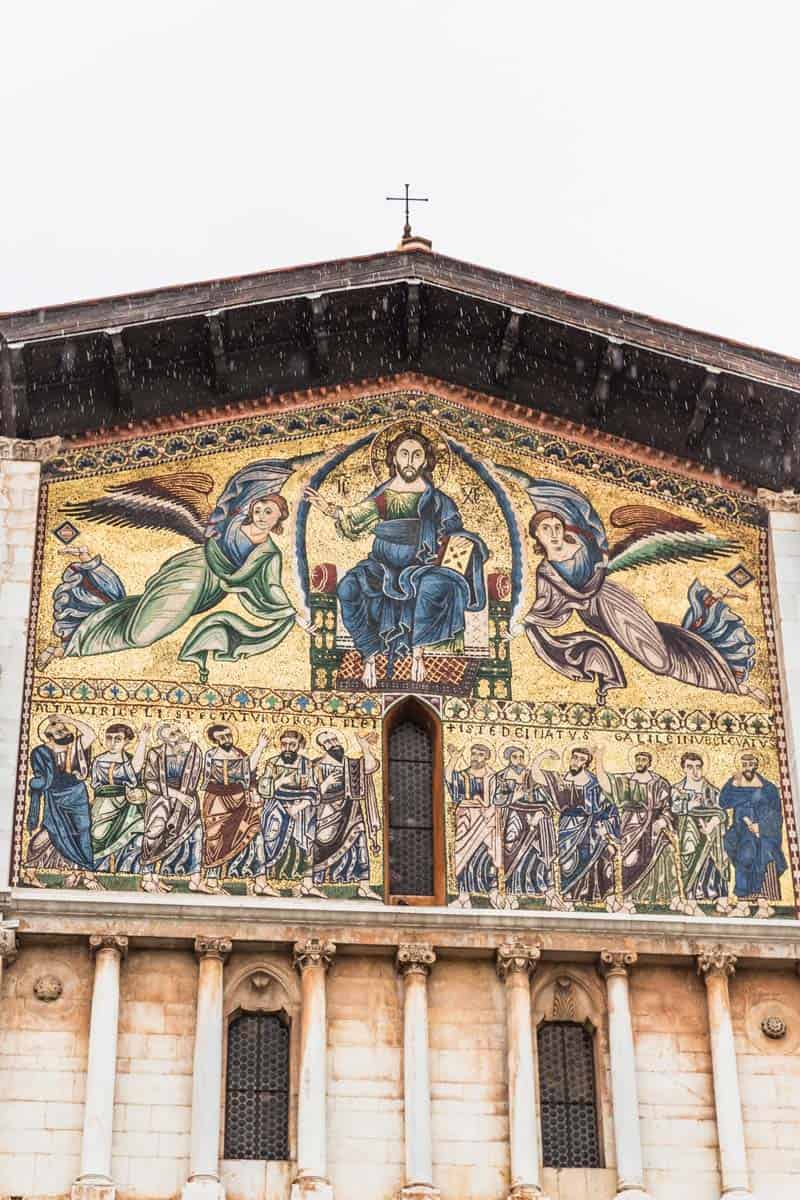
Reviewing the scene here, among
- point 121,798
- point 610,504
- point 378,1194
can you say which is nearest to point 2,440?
point 121,798

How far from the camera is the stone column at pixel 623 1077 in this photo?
17016 mm

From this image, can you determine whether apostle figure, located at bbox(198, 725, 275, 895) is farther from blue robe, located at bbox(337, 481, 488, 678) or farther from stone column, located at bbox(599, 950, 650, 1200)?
stone column, located at bbox(599, 950, 650, 1200)

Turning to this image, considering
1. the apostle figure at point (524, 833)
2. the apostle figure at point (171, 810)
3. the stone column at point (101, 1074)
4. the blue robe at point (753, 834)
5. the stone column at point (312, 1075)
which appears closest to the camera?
the stone column at point (101, 1074)

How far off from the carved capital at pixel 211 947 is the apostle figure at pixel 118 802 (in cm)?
77

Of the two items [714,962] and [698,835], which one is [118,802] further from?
[714,962]

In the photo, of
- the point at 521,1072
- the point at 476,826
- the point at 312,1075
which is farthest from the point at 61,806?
the point at 521,1072

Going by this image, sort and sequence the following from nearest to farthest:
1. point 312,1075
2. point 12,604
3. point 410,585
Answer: point 312,1075 → point 12,604 → point 410,585

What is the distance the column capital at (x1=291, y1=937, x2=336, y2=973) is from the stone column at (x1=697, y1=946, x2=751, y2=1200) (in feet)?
8.66

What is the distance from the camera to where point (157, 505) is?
19562 mm

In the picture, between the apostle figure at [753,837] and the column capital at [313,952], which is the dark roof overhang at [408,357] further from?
the column capital at [313,952]

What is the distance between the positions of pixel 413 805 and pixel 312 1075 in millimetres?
2369

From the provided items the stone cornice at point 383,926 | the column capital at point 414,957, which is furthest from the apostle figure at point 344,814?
the column capital at point 414,957

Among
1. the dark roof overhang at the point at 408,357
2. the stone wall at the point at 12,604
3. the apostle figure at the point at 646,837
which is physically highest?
the dark roof overhang at the point at 408,357

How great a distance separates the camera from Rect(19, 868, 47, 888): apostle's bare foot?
1759 cm
